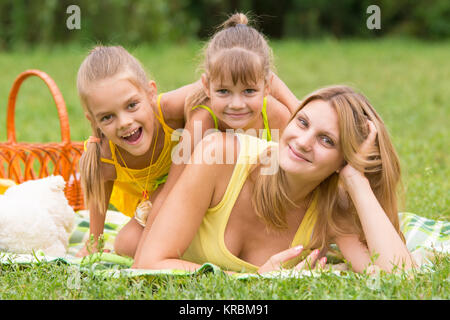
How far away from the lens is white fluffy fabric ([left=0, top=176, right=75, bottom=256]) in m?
2.93

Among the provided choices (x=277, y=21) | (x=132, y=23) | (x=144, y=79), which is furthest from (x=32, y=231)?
(x=277, y=21)

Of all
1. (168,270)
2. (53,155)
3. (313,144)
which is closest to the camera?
(168,270)

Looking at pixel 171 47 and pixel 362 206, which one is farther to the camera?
pixel 171 47

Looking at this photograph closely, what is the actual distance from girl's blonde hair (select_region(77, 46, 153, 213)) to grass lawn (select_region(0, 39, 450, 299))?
0.34 meters

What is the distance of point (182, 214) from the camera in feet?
8.43

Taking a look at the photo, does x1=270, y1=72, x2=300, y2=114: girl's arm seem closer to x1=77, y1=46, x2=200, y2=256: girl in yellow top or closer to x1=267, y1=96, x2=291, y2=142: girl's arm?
x1=267, y1=96, x2=291, y2=142: girl's arm

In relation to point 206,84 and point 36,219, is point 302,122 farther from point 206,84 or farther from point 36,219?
point 36,219

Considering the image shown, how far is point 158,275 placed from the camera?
2.37 meters

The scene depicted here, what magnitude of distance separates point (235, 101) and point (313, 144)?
42 centimetres

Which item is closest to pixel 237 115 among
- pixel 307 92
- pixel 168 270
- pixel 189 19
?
pixel 168 270

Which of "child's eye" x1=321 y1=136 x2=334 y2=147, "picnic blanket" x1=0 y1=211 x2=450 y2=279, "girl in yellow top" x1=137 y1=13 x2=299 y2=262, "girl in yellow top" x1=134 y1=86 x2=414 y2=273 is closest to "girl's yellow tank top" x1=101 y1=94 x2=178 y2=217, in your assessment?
"girl in yellow top" x1=137 y1=13 x2=299 y2=262

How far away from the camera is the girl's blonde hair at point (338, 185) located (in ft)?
8.39

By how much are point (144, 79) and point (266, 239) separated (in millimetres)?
974

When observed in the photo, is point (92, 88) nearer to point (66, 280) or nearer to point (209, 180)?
point (209, 180)
